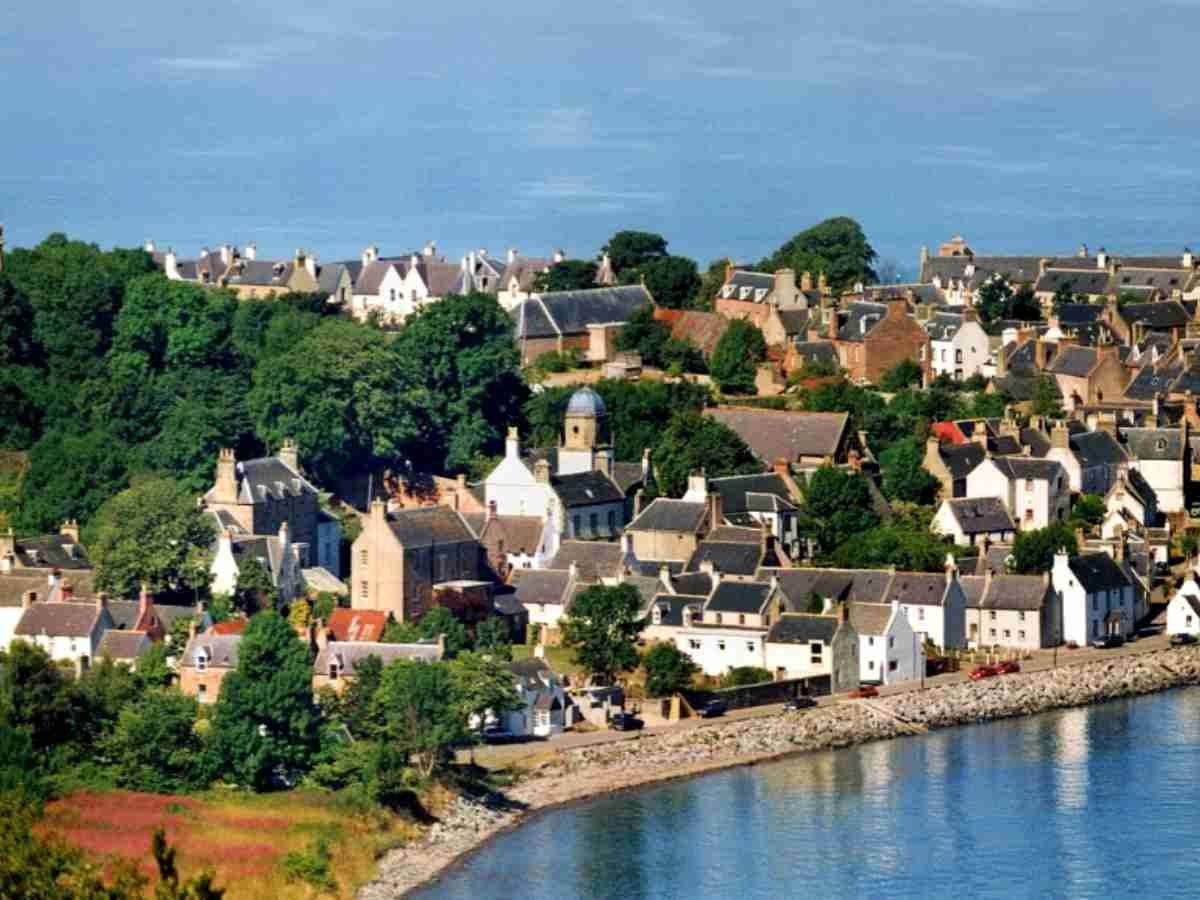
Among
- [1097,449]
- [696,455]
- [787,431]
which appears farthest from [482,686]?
[1097,449]

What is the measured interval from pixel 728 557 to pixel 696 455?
726 cm

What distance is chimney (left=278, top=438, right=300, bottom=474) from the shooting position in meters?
82.9

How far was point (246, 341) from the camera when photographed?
317 feet

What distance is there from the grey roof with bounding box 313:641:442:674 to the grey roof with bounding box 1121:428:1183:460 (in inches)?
981

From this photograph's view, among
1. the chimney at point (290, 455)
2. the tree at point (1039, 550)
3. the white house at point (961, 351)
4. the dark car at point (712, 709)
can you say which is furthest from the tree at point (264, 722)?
the white house at point (961, 351)

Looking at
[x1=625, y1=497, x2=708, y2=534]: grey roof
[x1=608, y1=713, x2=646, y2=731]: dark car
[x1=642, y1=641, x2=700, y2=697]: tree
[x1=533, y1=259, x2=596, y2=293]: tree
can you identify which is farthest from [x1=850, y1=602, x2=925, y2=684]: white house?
[x1=533, y1=259, x2=596, y2=293]: tree

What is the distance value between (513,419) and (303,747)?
29469 millimetres

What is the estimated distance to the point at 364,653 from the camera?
69625mm

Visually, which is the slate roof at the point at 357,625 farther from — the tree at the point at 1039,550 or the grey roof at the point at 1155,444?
the grey roof at the point at 1155,444

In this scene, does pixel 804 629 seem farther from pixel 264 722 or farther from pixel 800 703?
pixel 264 722

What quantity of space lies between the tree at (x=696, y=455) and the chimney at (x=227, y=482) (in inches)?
424

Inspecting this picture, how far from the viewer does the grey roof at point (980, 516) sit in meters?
82.7

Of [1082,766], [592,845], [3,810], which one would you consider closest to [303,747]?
[592,845]

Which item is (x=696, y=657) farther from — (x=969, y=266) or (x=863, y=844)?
(x=969, y=266)
